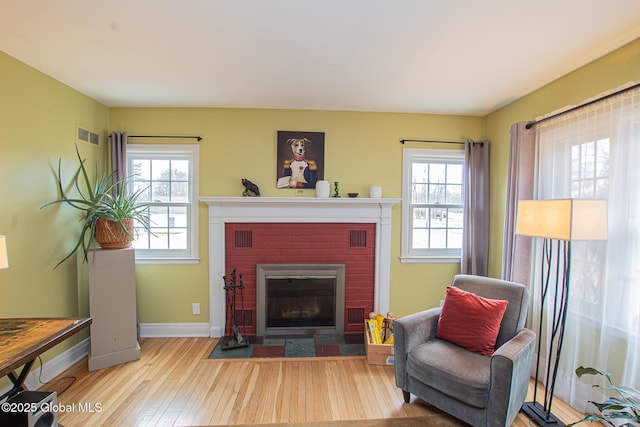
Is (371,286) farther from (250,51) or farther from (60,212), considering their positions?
(60,212)

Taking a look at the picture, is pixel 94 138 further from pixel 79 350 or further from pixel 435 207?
pixel 435 207

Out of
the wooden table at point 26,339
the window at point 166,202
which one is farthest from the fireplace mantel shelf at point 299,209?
the wooden table at point 26,339

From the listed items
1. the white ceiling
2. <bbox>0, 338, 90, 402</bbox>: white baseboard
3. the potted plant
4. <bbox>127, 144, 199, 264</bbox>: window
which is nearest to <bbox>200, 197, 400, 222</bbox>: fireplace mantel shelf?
<bbox>127, 144, 199, 264</bbox>: window

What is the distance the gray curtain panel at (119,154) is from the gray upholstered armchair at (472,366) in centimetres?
311

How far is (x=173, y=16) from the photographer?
5.25 ft

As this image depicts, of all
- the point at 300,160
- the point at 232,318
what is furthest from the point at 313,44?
the point at 232,318

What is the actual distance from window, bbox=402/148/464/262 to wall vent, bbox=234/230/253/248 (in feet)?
5.96

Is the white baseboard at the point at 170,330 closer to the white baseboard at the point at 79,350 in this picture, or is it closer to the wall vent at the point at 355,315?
the white baseboard at the point at 79,350

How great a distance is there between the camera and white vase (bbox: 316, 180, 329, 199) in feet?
9.91

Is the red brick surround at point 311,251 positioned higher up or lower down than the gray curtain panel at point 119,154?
lower down

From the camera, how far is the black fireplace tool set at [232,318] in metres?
2.83

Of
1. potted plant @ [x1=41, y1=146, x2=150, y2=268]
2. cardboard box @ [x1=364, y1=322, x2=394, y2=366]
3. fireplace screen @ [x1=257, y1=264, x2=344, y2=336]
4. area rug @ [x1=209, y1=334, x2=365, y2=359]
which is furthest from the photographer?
fireplace screen @ [x1=257, y1=264, x2=344, y2=336]

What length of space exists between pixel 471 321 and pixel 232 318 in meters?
2.34

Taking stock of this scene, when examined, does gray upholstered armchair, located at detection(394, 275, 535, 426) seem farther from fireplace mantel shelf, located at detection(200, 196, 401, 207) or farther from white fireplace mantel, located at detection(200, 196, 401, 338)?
fireplace mantel shelf, located at detection(200, 196, 401, 207)
